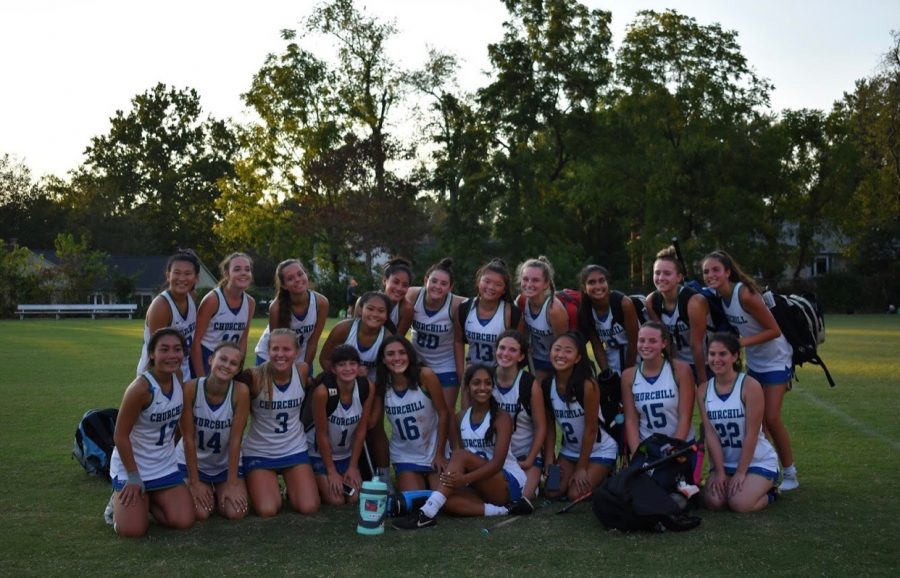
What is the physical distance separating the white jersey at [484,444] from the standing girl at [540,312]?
725 millimetres

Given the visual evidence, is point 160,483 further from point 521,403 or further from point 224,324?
point 521,403

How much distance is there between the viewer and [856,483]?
21.8 feet

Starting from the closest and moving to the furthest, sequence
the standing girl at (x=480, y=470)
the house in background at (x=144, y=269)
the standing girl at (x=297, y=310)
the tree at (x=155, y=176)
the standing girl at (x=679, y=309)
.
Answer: the standing girl at (x=480, y=470), the standing girl at (x=679, y=309), the standing girl at (x=297, y=310), the house in background at (x=144, y=269), the tree at (x=155, y=176)

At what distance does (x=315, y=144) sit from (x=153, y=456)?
41.7 m

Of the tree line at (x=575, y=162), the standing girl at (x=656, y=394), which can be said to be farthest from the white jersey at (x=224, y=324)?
the tree line at (x=575, y=162)

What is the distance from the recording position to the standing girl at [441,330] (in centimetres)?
713

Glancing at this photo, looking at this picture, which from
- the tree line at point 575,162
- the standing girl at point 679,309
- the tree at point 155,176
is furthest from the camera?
the tree at point 155,176

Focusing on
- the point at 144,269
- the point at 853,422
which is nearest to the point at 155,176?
the point at 144,269

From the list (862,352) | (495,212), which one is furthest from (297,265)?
(495,212)

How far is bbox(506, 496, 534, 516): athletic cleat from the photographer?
593cm

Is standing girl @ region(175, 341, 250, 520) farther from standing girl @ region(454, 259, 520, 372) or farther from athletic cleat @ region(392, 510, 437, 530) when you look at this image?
standing girl @ region(454, 259, 520, 372)

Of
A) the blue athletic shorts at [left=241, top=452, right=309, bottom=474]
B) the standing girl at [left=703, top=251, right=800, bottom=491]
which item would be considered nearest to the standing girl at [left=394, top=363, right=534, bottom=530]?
the blue athletic shorts at [left=241, top=452, right=309, bottom=474]

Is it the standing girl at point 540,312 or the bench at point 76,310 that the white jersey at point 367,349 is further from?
the bench at point 76,310

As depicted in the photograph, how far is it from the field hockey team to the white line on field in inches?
88.9
